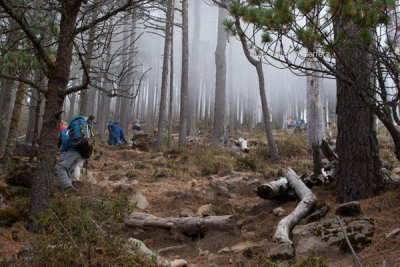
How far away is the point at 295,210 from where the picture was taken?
4.15 metres

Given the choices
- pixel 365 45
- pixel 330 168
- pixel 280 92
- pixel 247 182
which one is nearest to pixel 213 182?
pixel 247 182

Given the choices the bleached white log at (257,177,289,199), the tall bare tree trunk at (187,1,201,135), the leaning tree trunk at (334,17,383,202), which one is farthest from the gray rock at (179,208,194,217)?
the tall bare tree trunk at (187,1,201,135)

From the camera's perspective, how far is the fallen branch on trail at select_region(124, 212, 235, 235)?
14.0ft

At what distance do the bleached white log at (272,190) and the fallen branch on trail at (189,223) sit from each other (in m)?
0.93

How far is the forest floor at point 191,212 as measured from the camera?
2.79 metres

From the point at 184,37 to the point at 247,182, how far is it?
30.5 feet

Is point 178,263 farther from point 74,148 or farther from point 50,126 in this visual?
point 74,148

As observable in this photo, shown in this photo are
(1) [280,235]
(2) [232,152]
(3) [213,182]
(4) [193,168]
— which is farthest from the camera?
(2) [232,152]

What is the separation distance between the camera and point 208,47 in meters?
45.7

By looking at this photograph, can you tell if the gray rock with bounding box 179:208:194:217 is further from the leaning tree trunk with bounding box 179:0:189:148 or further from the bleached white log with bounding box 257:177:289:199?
the leaning tree trunk with bounding box 179:0:189:148

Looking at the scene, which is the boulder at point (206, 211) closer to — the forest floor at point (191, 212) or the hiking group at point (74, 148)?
the forest floor at point (191, 212)

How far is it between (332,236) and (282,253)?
72 centimetres

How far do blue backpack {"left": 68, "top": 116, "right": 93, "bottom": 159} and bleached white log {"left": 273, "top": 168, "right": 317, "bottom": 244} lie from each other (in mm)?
3964

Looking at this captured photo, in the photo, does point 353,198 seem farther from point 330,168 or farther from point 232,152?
point 232,152
